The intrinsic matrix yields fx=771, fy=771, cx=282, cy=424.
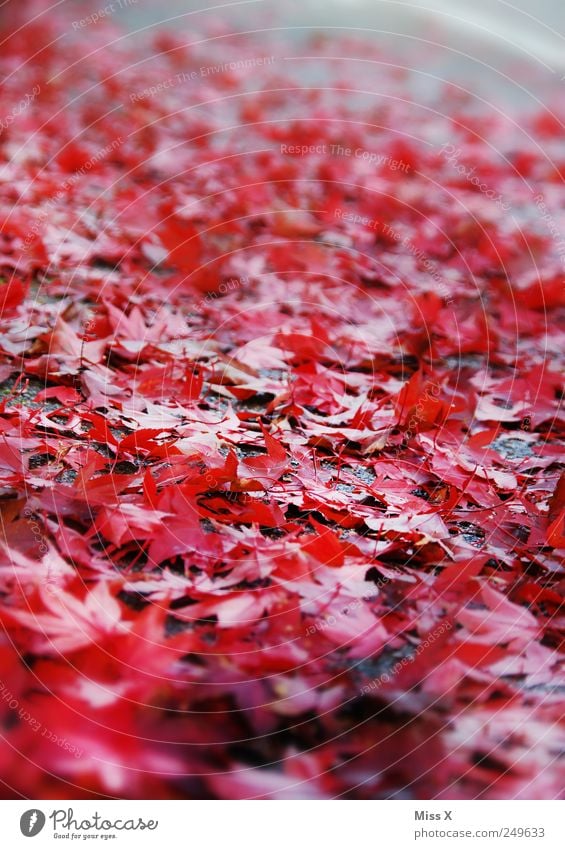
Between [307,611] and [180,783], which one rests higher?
[307,611]

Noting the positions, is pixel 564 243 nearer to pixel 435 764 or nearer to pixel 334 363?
pixel 334 363

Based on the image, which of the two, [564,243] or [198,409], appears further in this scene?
[564,243]

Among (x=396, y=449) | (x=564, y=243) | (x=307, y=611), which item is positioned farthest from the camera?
(x=564, y=243)

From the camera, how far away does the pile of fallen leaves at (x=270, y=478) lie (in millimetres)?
783

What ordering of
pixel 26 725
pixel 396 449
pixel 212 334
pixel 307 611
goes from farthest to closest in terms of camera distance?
pixel 212 334
pixel 396 449
pixel 307 611
pixel 26 725

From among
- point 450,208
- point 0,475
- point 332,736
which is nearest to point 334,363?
point 0,475

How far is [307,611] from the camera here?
876mm

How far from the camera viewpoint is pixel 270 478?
1.13m

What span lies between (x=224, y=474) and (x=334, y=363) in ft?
1.74

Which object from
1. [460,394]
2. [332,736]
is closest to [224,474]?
[332,736]

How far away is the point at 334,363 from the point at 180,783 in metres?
0.95

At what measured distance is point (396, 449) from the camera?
127cm

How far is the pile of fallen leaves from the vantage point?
0.78 metres

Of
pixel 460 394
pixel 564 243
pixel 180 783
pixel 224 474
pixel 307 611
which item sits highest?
pixel 564 243
